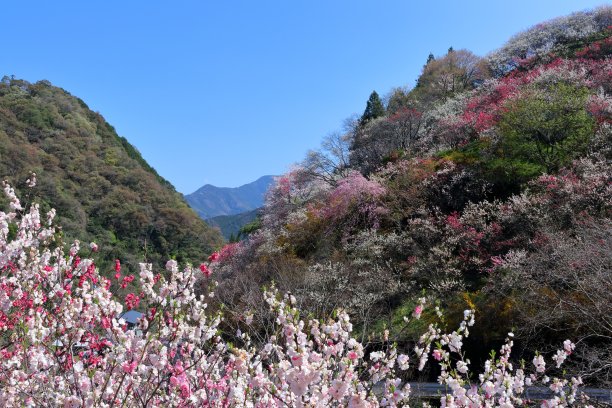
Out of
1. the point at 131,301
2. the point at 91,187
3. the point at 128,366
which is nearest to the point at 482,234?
the point at 131,301

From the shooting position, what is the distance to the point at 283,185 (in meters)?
25.6

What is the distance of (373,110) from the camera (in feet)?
109

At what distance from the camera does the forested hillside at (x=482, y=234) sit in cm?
911

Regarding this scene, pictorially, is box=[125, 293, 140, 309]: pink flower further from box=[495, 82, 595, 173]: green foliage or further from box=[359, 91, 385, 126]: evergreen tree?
box=[359, 91, 385, 126]: evergreen tree

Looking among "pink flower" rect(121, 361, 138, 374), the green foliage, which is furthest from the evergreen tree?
"pink flower" rect(121, 361, 138, 374)

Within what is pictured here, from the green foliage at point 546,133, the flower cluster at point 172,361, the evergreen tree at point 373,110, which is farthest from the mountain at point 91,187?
the flower cluster at point 172,361

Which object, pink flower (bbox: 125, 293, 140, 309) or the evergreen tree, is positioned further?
the evergreen tree

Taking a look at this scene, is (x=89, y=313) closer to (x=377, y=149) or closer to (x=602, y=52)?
(x=377, y=149)

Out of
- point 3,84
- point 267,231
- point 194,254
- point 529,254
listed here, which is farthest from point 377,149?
point 3,84

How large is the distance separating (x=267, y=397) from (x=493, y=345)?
7.63 m

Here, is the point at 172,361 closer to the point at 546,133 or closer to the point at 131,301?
the point at 131,301

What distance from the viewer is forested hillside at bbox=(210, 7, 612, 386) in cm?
911

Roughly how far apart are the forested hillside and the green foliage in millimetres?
41

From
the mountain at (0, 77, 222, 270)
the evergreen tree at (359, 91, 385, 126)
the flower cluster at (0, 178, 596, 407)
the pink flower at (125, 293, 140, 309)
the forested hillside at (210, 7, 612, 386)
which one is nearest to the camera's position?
the flower cluster at (0, 178, 596, 407)
